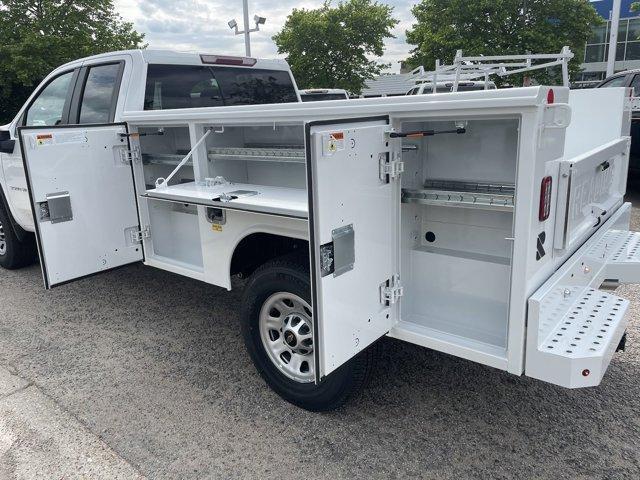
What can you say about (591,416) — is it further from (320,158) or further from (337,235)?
(320,158)

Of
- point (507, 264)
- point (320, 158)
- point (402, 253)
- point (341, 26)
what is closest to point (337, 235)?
point (320, 158)

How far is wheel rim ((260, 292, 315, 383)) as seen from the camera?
10.1ft

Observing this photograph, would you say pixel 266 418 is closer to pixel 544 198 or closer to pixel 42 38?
pixel 544 198

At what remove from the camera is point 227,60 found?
502cm

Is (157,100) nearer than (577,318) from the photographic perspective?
No

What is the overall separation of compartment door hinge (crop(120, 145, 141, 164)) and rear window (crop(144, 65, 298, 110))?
473 millimetres

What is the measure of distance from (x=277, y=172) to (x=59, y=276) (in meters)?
1.83

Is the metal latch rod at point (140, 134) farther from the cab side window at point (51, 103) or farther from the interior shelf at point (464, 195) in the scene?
the interior shelf at point (464, 195)

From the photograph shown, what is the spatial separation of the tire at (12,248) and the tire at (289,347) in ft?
12.5

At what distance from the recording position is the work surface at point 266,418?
2.71 meters

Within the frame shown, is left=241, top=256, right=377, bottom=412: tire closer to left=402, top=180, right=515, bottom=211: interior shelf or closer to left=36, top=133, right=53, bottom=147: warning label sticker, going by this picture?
left=402, top=180, right=515, bottom=211: interior shelf

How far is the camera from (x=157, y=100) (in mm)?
4500

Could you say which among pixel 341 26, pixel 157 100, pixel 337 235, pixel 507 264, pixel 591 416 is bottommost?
pixel 591 416

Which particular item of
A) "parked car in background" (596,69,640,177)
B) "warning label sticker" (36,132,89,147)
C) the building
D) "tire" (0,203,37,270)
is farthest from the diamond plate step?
the building
